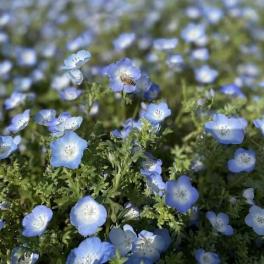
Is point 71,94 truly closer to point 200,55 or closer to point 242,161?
point 242,161

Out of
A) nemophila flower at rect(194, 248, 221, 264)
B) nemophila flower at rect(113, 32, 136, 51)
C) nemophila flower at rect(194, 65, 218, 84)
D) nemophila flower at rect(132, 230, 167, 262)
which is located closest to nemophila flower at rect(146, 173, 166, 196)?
nemophila flower at rect(132, 230, 167, 262)

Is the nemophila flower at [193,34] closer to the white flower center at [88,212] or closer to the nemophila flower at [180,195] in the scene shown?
the nemophila flower at [180,195]

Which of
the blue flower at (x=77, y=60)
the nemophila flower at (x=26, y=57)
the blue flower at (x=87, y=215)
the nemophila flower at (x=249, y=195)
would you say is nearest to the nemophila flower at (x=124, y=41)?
the nemophila flower at (x=26, y=57)

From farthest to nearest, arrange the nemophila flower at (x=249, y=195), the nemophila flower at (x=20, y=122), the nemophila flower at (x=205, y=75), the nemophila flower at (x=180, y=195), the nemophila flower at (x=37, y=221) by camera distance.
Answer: the nemophila flower at (x=205, y=75), the nemophila flower at (x=20, y=122), the nemophila flower at (x=249, y=195), the nemophila flower at (x=180, y=195), the nemophila flower at (x=37, y=221)

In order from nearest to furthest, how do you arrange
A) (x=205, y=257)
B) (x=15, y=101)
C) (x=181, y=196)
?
(x=181, y=196) → (x=205, y=257) → (x=15, y=101)

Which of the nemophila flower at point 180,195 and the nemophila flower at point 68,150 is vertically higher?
the nemophila flower at point 68,150

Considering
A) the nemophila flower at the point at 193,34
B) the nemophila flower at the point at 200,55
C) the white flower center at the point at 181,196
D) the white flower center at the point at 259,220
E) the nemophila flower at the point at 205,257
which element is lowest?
the nemophila flower at the point at 200,55

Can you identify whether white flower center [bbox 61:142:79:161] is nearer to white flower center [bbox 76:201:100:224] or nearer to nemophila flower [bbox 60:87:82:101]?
white flower center [bbox 76:201:100:224]

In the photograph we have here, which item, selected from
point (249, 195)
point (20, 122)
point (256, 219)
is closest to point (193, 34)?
point (20, 122)
